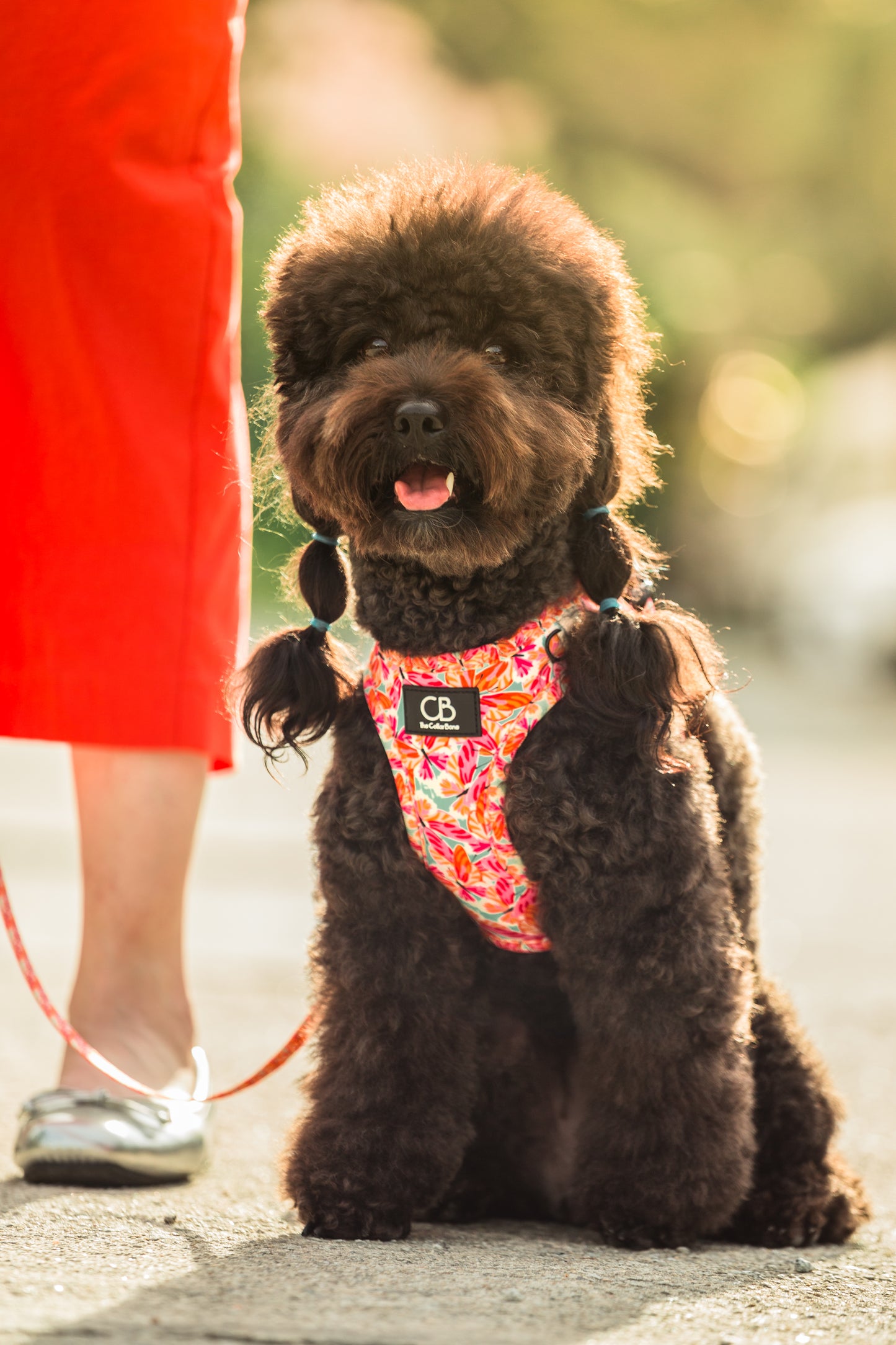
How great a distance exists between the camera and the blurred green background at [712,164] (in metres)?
22.0

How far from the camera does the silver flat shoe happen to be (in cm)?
260

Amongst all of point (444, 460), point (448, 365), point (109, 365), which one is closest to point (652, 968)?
point (444, 460)

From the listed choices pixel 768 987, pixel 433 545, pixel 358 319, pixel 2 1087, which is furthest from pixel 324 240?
pixel 2 1087

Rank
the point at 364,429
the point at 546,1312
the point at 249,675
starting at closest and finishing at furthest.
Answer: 1. the point at 546,1312
2. the point at 364,429
3. the point at 249,675

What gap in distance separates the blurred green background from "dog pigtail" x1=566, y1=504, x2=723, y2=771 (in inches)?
677

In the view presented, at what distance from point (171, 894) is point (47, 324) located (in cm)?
103

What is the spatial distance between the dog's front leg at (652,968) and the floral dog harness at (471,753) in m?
0.05

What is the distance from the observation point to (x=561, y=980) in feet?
8.03

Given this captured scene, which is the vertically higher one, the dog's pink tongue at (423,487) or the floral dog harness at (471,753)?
the dog's pink tongue at (423,487)

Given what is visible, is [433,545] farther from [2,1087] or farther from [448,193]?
[2,1087]

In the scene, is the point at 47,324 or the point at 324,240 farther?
the point at 47,324

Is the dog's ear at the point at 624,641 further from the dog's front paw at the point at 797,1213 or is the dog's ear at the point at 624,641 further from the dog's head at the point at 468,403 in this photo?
the dog's front paw at the point at 797,1213

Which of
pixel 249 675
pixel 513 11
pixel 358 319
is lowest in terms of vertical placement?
pixel 249 675

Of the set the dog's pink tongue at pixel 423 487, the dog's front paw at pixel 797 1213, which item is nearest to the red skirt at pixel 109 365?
the dog's pink tongue at pixel 423 487
